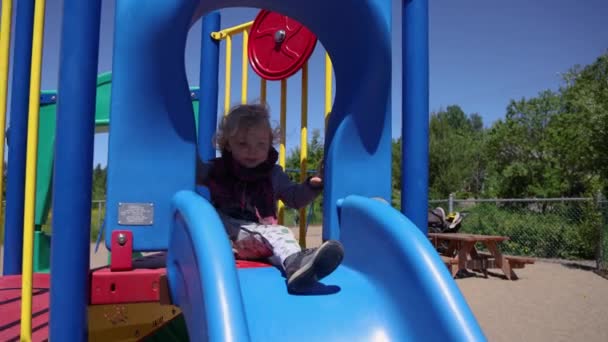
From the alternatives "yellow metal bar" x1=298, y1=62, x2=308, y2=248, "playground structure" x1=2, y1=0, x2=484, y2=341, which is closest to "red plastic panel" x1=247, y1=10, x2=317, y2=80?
"yellow metal bar" x1=298, y1=62, x2=308, y2=248

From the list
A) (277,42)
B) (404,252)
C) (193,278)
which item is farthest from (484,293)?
(193,278)

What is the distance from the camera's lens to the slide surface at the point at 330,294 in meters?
1.11

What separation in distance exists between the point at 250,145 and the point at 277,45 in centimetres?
125

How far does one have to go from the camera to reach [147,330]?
234 centimetres

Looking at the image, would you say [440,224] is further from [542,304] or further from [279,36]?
[279,36]

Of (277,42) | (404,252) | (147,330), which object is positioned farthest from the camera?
(277,42)

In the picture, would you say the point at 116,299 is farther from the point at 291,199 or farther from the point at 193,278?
the point at 291,199

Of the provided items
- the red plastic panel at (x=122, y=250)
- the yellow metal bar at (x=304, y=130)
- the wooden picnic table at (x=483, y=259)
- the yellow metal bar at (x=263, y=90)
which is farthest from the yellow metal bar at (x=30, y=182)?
the wooden picnic table at (x=483, y=259)

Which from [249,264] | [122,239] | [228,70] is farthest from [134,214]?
[228,70]

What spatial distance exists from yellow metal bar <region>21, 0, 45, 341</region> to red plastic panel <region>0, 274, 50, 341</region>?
278 millimetres

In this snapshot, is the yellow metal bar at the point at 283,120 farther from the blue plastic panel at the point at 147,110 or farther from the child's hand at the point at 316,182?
the blue plastic panel at the point at 147,110

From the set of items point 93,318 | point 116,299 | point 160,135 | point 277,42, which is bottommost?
point 93,318

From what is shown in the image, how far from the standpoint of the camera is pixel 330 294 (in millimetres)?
1484

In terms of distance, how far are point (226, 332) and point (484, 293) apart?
19.1 feet
